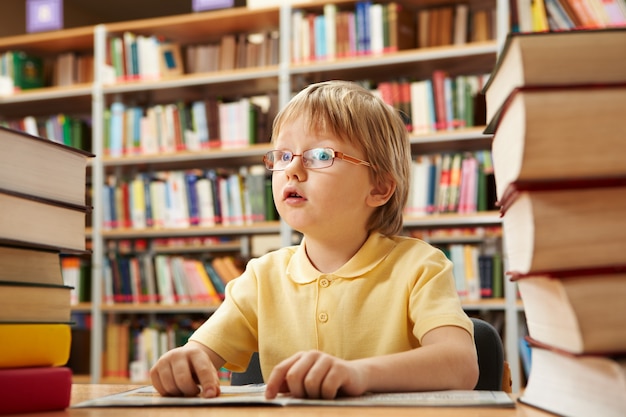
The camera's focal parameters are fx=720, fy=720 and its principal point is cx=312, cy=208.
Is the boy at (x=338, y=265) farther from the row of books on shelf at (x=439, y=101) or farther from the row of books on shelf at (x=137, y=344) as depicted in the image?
the row of books on shelf at (x=137, y=344)

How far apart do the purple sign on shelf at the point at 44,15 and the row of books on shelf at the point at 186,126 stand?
0.72m

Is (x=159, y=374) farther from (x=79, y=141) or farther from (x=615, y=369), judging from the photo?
(x=79, y=141)

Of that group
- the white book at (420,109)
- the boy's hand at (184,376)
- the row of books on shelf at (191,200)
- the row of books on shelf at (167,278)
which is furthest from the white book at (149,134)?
the boy's hand at (184,376)

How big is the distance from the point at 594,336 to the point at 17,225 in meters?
0.55

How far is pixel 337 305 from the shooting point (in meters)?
1.11

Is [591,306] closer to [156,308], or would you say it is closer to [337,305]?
[337,305]

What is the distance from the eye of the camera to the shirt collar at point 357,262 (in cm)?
114

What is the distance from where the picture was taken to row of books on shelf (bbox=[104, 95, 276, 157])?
13.0ft

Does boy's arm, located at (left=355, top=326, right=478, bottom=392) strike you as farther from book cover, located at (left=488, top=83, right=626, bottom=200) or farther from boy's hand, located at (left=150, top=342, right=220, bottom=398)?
book cover, located at (left=488, top=83, right=626, bottom=200)

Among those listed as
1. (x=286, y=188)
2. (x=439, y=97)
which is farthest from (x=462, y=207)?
(x=286, y=188)

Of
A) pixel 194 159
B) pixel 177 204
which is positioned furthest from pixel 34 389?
pixel 194 159

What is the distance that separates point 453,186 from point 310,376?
2951 mm

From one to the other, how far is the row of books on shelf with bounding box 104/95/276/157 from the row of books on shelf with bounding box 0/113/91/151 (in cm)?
19

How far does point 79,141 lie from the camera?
432 cm
